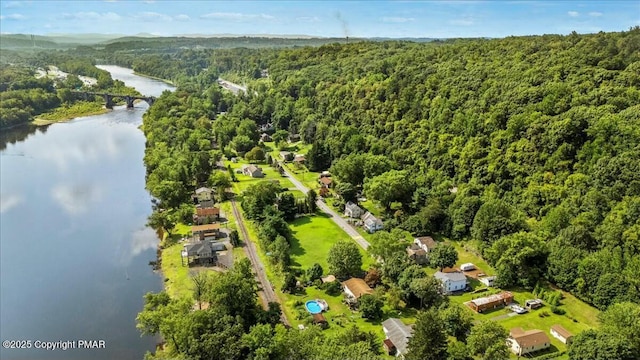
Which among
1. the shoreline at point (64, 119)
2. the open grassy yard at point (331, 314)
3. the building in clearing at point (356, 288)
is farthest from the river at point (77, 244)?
the shoreline at point (64, 119)

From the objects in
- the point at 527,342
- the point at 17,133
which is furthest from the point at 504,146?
the point at 17,133

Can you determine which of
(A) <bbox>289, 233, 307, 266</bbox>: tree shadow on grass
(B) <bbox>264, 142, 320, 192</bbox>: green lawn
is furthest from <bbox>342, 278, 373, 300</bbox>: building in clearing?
(B) <bbox>264, 142, 320, 192</bbox>: green lawn

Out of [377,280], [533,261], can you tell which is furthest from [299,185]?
[533,261]

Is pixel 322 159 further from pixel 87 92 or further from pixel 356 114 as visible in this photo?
pixel 87 92

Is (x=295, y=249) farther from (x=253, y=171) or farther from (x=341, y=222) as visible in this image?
(x=253, y=171)

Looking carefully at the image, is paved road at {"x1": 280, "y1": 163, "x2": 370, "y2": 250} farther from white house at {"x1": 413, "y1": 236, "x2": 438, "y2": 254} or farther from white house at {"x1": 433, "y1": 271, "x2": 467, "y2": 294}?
white house at {"x1": 433, "y1": 271, "x2": 467, "y2": 294}

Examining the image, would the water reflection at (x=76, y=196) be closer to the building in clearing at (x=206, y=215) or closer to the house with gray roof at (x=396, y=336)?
the building in clearing at (x=206, y=215)
